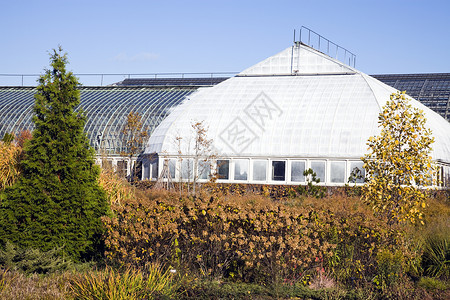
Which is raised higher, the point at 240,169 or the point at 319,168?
the point at 319,168

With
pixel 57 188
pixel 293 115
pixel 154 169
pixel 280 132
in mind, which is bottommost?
pixel 57 188

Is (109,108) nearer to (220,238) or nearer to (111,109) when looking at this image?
(111,109)

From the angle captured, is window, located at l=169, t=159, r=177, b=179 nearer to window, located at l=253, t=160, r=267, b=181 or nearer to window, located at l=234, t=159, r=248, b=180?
window, located at l=234, t=159, r=248, b=180

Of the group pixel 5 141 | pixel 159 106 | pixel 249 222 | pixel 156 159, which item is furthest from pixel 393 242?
pixel 159 106

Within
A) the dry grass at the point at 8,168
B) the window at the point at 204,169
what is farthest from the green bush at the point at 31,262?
the window at the point at 204,169

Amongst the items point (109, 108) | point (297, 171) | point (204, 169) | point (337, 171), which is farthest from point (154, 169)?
point (337, 171)

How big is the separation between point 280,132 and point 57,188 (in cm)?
2071

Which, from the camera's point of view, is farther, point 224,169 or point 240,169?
point 224,169

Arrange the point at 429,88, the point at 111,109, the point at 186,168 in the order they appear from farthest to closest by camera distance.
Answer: the point at 429,88, the point at 111,109, the point at 186,168

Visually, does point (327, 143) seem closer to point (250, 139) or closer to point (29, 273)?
point (250, 139)

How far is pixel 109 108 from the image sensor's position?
42875 millimetres

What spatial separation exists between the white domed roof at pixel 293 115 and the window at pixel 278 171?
507 millimetres

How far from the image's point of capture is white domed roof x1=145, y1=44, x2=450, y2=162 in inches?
1247

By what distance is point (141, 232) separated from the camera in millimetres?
11602
